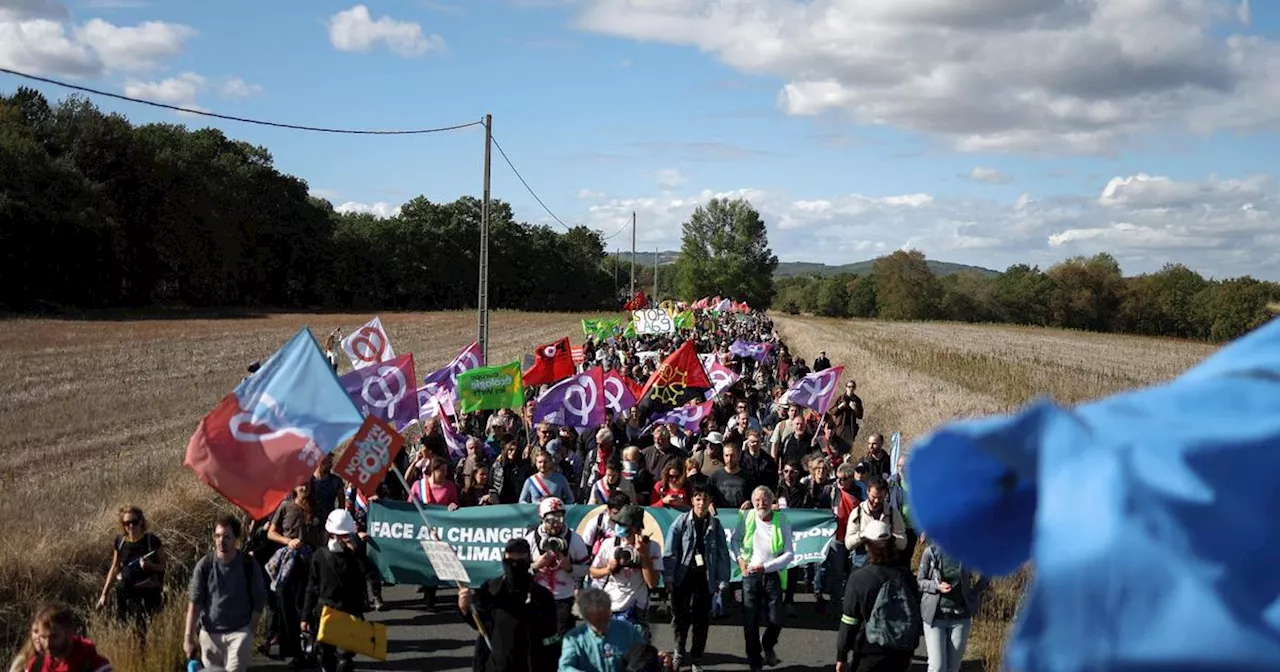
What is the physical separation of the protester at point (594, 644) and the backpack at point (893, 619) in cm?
166

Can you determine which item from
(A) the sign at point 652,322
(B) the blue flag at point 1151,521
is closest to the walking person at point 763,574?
(B) the blue flag at point 1151,521

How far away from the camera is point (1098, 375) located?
3453 cm

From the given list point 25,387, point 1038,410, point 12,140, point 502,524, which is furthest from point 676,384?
point 12,140

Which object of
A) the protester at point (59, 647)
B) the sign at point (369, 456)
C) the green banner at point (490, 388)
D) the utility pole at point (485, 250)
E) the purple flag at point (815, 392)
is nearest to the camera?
the protester at point (59, 647)

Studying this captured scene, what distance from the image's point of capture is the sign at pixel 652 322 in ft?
102

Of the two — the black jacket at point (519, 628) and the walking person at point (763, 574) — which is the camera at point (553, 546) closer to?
the black jacket at point (519, 628)

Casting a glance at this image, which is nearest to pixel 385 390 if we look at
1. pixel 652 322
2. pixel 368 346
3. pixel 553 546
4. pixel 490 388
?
pixel 490 388

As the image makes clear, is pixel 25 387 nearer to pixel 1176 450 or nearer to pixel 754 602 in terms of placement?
pixel 754 602

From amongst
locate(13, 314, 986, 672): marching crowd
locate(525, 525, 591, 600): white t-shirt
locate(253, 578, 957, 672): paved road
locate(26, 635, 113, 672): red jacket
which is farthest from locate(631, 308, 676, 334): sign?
locate(26, 635, 113, 672): red jacket

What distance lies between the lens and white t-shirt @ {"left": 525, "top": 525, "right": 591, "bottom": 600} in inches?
344

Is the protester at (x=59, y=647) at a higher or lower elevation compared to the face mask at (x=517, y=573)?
lower

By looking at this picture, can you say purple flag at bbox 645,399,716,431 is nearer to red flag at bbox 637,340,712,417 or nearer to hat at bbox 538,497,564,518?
red flag at bbox 637,340,712,417

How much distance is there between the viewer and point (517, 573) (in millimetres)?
7055

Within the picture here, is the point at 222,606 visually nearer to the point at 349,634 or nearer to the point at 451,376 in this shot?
the point at 349,634
